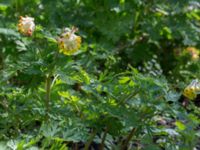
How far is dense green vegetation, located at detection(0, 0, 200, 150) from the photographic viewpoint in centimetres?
181

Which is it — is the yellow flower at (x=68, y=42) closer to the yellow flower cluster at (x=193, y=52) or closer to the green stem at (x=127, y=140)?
the green stem at (x=127, y=140)

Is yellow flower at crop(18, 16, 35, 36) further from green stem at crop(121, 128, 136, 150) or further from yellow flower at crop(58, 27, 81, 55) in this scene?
green stem at crop(121, 128, 136, 150)

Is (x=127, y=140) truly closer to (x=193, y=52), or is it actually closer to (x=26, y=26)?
(x=26, y=26)

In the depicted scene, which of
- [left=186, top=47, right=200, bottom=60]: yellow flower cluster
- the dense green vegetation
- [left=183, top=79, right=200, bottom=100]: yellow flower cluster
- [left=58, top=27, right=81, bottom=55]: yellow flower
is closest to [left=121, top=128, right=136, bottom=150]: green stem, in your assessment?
the dense green vegetation

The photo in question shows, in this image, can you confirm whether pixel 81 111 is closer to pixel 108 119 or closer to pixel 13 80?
pixel 108 119

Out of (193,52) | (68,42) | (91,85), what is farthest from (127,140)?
(193,52)

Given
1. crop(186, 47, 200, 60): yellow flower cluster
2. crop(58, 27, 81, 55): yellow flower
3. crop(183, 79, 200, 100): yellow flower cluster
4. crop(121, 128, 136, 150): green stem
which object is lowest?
crop(121, 128, 136, 150): green stem

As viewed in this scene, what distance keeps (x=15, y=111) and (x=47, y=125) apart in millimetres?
257

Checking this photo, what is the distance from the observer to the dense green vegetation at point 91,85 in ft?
5.95

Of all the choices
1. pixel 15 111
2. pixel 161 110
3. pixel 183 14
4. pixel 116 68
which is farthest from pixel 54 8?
pixel 161 110

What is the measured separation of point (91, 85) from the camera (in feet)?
6.17

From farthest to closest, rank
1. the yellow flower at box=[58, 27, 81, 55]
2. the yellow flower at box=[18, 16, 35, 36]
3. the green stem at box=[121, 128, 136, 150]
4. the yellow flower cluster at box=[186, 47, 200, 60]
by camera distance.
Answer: the yellow flower cluster at box=[186, 47, 200, 60]
the green stem at box=[121, 128, 136, 150]
the yellow flower at box=[18, 16, 35, 36]
the yellow flower at box=[58, 27, 81, 55]

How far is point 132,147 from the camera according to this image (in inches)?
89.6

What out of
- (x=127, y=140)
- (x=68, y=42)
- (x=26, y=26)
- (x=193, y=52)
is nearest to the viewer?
(x=68, y=42)
